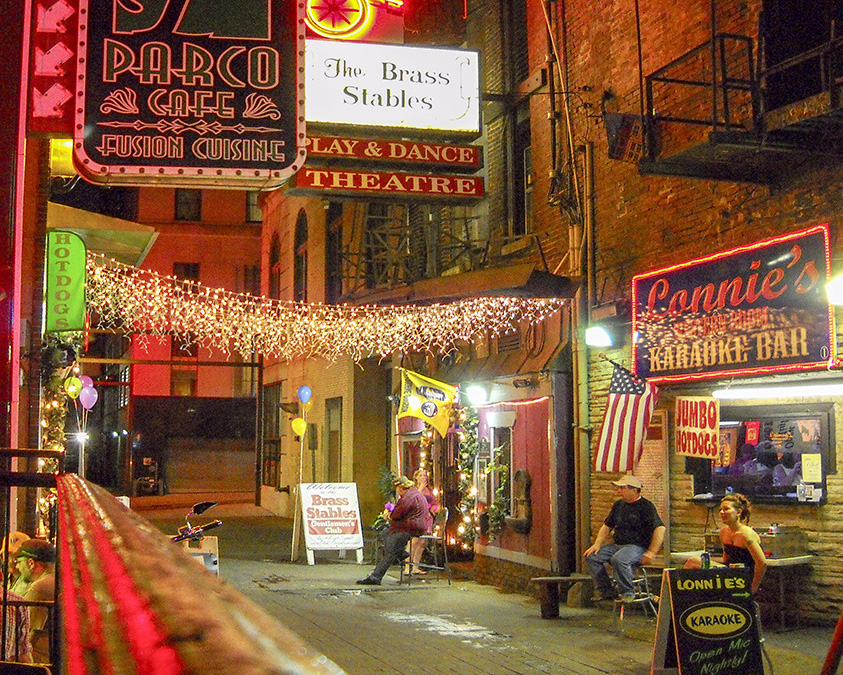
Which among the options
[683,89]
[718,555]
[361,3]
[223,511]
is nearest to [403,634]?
[718,555]

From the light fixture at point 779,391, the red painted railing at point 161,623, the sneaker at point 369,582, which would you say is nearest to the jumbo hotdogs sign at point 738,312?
the light fixture at point 779,391

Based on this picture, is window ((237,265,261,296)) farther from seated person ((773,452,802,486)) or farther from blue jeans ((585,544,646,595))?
seated person ((773,452,802,486))

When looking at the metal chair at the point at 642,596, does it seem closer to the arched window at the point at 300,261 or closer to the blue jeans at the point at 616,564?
the blue jeans at the point at 616,564

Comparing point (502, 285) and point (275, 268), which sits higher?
point (275, 268)

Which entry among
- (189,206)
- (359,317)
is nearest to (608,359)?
(359,317)

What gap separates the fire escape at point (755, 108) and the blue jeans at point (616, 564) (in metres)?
4.05

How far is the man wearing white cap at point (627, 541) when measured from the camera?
10.8m

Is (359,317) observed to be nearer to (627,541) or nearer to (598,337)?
(598,337)

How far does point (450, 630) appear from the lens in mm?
10953

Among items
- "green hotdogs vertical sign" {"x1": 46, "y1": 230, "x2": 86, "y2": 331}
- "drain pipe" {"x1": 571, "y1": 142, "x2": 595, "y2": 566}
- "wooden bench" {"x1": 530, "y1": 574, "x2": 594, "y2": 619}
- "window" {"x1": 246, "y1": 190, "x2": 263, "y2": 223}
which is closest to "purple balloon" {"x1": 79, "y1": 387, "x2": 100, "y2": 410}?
"green hotdogs vertical sign" {"x1": 46, "y1": 230, "x2": 86, "y2": 331}

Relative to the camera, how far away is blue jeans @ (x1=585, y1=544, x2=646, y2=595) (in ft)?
35.2

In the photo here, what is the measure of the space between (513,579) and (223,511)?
18.9m

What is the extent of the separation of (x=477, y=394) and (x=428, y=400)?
897 millimetres

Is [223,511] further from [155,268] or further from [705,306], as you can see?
[705,306]
